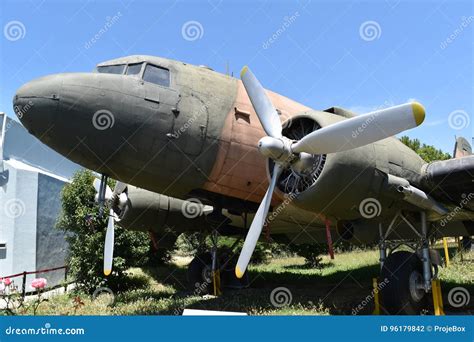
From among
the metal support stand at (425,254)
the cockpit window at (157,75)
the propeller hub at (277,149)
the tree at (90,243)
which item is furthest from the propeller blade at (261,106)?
the tree at (90,243)

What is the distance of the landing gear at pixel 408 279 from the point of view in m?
8.08

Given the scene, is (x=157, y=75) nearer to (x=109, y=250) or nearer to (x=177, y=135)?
(x=177, y=135)

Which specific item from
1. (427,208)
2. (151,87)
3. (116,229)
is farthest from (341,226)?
(116,229)

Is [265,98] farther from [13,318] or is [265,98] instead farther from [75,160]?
[13,318]

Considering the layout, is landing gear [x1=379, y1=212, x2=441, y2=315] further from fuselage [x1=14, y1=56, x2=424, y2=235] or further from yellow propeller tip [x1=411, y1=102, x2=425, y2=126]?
yellow propeller tip [x1=411, y1=102, x2=425, y2=126]

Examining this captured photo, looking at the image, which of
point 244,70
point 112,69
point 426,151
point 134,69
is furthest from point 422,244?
point 426,151

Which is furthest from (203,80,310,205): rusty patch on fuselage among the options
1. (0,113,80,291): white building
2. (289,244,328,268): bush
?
(0,113,80,291): white building

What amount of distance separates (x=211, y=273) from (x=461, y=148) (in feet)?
25.0

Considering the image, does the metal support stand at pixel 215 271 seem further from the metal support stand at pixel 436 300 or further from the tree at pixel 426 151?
the tree at pixel 426 151

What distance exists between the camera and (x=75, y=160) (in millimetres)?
8008

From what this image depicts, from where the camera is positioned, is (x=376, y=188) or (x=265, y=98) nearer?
(x=376, y=188)

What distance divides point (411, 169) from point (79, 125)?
253 inches

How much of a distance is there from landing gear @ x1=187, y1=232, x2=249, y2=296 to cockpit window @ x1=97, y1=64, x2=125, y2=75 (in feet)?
17.5

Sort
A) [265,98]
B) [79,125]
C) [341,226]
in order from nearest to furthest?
1. [79,125]
2. [265,98]
3. [341,226]
